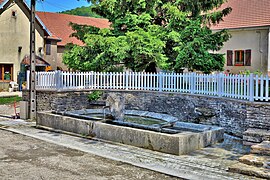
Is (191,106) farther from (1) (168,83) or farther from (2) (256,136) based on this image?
(2) (256,136)

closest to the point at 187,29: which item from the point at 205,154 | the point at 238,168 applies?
the point at 205,154

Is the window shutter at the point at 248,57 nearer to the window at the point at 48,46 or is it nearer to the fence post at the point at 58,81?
the fence post at the point at 58,81

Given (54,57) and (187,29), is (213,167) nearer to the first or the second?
(187,29)

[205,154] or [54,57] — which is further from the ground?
[54,57]

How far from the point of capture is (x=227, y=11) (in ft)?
63.6

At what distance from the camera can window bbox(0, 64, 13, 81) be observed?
1191 inches

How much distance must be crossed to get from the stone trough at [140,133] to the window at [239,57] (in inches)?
545

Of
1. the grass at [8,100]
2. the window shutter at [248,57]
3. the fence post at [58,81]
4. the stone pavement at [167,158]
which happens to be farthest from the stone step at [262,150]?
the grass at [8,100]

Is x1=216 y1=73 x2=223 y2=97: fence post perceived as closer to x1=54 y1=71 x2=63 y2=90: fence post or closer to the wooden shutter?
x1=54 y1=71 x2=63 y2=90: fence post

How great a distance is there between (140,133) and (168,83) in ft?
22.3

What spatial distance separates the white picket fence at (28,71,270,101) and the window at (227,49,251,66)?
414 inches

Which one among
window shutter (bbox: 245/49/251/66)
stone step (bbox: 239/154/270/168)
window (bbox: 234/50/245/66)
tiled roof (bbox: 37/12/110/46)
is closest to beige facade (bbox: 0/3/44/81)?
tiled roof (bbox: 37/12/110/46)

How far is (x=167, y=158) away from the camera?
9.09 meters

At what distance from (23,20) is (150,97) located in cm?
1907
